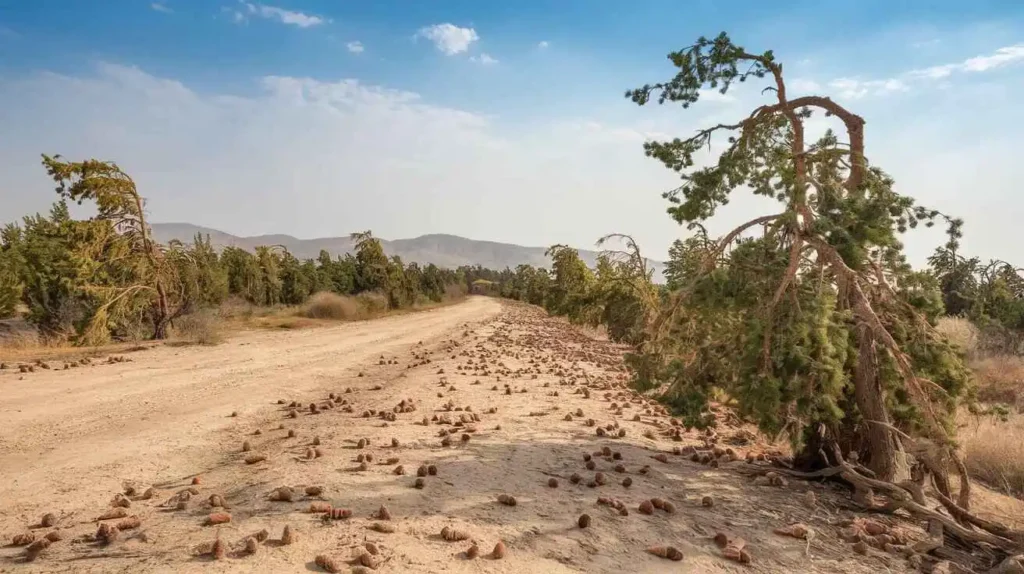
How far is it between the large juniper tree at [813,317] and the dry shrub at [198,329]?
1528 cm

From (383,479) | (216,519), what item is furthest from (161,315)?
(216,519)

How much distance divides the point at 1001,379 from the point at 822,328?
683 inches

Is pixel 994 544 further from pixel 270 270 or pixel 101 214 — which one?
pixel 270 270

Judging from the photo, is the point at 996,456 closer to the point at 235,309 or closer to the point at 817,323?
the point at 817,323

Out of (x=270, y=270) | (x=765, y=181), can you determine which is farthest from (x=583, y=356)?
(x=270, y=270)

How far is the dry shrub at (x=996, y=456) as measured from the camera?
373 inches

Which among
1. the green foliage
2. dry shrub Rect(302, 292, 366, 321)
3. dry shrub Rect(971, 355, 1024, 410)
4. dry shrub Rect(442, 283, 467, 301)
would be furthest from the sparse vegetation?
dry shrub Rect(442, 283, 467, 301)

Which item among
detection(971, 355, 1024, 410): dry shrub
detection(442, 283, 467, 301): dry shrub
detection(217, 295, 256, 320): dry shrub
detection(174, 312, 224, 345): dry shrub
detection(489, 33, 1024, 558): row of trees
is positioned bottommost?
detection(442, 283, 467, 301): dry shrub

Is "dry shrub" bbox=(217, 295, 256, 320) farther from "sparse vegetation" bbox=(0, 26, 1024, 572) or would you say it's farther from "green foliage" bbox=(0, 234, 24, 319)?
"sparse vegetation" bbox=(0, 26, 1024, 572)

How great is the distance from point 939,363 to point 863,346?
754 mm

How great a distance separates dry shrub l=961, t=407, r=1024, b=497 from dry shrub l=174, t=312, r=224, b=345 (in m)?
18.4

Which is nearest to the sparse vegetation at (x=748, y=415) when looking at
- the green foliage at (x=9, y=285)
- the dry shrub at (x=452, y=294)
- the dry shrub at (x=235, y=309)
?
the green foliage at (x=9, y=285)

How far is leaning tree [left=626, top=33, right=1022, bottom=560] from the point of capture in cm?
529

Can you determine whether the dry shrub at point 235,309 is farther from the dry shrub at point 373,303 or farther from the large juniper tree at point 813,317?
the large juniper tree at point 813,317
